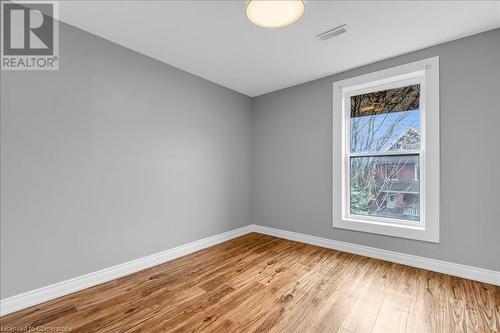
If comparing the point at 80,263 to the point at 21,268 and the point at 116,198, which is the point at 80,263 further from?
the point at 116,198

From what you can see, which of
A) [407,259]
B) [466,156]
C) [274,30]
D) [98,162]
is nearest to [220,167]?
[98,162]

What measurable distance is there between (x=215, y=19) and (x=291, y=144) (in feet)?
7.32

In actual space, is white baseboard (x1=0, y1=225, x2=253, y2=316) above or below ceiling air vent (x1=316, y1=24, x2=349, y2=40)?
below

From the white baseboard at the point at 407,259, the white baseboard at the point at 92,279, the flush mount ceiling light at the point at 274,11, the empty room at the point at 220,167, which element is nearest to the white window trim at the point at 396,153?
the empty room at the point at 220,167

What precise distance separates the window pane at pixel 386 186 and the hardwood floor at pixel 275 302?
0.69 meters

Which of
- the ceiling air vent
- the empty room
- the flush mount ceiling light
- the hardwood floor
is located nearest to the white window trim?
the empty room

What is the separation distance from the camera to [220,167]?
369 centimetres

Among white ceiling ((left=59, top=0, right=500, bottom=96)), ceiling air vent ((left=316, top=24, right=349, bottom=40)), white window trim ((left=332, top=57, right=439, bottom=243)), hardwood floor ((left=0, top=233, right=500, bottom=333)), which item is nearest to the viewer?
hardwood floor ((left=0, top=233, right=500, bottom=333))

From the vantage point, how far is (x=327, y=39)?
2.42 metres

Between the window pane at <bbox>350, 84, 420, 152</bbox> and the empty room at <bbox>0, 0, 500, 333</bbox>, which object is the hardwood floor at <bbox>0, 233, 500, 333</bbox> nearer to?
the empty room at <bbox>0, 0, 500, 333</bbox>

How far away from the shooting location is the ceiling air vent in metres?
2.22

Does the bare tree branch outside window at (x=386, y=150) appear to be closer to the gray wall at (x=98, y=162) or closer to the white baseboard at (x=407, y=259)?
the white baseboard at (x=407, y=259)

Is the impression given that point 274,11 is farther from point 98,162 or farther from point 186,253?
point 186,253

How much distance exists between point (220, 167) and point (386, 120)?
254 centimetres
